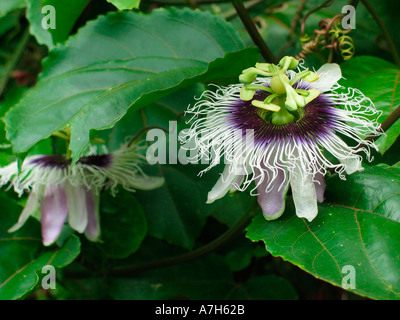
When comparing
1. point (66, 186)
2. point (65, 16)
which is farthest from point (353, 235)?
point (65, 16)

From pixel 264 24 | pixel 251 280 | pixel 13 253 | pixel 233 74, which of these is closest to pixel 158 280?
pixel 251 280

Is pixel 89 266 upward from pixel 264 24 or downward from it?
downward

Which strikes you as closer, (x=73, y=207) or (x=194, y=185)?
(x=73, y=207)

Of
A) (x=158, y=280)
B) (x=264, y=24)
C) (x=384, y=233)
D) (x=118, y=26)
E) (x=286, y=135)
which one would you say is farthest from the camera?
(x=264, y=24)

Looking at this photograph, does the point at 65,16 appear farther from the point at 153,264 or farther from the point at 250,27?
the point at 153,264

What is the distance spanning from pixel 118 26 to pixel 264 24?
0.58 m

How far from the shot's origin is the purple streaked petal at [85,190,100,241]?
119cm

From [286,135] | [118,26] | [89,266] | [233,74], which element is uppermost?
[118,26]

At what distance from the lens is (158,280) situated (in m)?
1.35

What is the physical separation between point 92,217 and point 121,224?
9cm

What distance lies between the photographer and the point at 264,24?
1626 mm

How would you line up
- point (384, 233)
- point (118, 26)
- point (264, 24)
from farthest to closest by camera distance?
point (264, 24) → point (118, 26) → point (384, 233)

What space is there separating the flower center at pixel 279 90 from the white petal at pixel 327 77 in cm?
6
